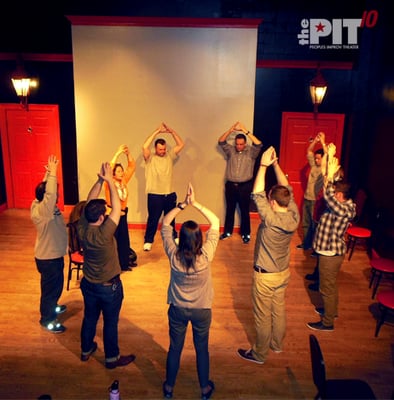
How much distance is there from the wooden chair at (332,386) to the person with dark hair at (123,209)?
3.37m

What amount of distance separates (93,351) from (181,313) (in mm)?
1503

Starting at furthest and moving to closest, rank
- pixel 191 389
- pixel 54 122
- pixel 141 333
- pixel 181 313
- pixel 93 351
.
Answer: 1. pixel 54 122
2. pixel 141 333
3. pixel 93 351
4. pixel 191 389
5. pixel 181 313

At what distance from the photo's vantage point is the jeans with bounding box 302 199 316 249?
7328mm

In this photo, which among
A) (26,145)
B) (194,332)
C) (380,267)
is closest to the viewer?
(194,332)

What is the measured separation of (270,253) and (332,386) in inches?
49.9

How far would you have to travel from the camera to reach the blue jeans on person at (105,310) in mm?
4137

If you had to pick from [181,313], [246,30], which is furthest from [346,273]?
[246,30]

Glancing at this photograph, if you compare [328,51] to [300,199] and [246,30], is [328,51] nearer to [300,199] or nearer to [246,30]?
[246,30]

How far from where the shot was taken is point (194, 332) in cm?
384

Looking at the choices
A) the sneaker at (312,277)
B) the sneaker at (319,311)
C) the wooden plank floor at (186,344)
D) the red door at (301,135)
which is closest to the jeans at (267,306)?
the wooden plank floor at (186,344)

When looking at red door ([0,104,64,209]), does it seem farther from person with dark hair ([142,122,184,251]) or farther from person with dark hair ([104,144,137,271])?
person with dark hair ([104,144,137,271])

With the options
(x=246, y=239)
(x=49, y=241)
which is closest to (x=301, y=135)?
(x=246, y=239)

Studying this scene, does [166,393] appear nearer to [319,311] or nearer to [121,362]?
[121,362]

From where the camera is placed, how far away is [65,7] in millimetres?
8539
